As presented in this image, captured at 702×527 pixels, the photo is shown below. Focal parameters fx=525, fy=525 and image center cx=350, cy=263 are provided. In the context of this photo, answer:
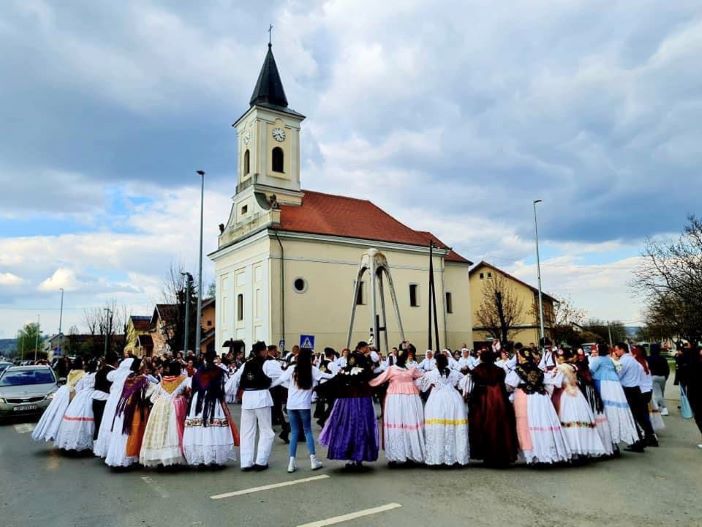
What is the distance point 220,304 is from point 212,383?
3506 cm

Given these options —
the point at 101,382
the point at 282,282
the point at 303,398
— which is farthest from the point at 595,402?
the point at 282,282

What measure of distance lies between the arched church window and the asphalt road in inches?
1381

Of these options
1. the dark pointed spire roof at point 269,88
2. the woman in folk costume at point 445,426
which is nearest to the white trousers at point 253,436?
the woman in folk costume at point 445,426

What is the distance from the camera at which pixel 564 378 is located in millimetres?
8711

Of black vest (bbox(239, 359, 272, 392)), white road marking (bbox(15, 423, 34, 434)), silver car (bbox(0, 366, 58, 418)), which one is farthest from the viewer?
silver car (bbox(0, 366, 58, 418))

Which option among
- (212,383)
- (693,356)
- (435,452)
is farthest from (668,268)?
(212,383)

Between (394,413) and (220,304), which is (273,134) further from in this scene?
(394,413)

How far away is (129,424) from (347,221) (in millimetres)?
34495

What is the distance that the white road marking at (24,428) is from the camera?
13414mm

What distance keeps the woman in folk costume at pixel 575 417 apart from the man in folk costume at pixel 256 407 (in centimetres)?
472

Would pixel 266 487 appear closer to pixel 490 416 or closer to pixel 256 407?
pixel 256 407

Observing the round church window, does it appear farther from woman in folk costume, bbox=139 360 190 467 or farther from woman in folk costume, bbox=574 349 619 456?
woman in folk costume, bbox=574 349 619 456

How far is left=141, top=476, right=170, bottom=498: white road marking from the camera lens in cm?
717

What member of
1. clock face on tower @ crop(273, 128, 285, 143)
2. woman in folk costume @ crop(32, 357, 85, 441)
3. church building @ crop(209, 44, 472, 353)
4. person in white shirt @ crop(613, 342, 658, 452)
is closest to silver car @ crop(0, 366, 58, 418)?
woman in folk costume @ crop(32, 357, 85, 441)
